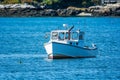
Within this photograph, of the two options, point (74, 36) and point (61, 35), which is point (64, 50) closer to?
point (61, 35)

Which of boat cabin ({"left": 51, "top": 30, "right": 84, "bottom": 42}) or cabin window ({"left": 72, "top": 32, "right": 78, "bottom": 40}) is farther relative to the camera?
cabin window ({"left": 72, "top": 32, "right": 78, "bottom": 40})

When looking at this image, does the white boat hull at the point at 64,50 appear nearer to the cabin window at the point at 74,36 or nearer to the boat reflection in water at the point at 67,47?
the boat reflection in water at the point at 67,47

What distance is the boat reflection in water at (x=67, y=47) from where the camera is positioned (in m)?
70.1

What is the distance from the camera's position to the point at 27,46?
290ft

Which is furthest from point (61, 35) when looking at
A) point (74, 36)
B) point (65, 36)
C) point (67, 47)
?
point (67, 47)

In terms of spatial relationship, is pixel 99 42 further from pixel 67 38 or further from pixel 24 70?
pixel 24 70

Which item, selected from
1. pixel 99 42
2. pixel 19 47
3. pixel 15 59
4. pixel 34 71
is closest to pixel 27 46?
pixel 19 47

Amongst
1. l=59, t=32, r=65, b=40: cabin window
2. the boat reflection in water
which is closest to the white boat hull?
the boat reflection in water

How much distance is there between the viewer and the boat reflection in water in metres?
70.1

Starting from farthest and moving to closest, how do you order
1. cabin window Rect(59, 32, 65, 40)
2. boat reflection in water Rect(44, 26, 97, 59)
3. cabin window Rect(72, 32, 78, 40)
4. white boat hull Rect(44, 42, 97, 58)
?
cabin window Rect(72, 32, 78, 40), cabin window Rect(59, 32, 65, 40), boat reflection in water Rect(44, 26, 97, 59), white boat hull Rect(44, 42, 97, 58)

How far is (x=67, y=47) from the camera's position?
7006 cm

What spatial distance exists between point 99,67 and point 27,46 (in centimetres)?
2589

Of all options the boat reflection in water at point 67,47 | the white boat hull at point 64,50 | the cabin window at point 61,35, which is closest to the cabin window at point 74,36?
the boat reflection in water at point 67,47

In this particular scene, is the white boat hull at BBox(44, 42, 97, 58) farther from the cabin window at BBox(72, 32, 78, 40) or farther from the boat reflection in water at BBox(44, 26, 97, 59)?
the cabin window at BBox(72, 32, 78, 40)
